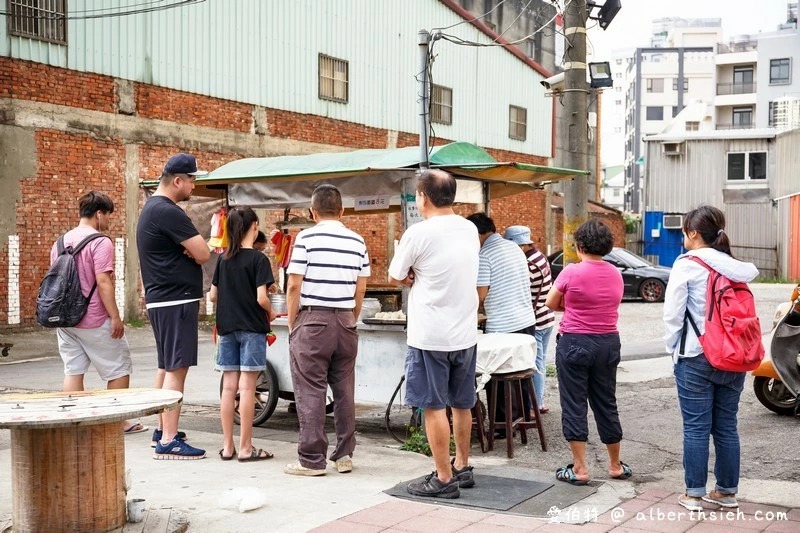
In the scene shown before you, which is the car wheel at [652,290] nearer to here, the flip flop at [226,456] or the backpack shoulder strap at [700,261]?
the flip flop at [226,456]

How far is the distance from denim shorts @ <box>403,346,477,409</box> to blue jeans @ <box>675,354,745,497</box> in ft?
4.40

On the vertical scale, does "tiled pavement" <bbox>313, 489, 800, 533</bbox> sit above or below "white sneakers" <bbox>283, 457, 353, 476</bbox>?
below

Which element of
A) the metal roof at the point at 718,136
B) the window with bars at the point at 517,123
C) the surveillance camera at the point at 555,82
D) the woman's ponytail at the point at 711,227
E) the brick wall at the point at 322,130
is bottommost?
the woman's ponytail at the point at 711,227

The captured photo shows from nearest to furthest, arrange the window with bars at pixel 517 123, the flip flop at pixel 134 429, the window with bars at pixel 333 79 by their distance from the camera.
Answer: the flip flop at pixel 134 429 < the window with bars at pixel 333 79 < the window with bars at pixel 517 123

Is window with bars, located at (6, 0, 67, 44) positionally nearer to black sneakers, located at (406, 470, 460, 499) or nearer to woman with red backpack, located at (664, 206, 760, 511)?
black sneakers, located at (406, 470, 460, 499)

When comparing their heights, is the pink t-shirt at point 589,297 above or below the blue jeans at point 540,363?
above

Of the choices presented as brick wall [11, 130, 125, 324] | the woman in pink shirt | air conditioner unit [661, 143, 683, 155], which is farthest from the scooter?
air conditioner unit [661, 143, 683, 155]

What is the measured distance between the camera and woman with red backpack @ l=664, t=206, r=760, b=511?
18.6 feet

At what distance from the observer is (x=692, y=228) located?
19.2 feet

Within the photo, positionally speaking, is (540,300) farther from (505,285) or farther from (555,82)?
(555,82)

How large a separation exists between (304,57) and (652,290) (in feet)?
36.2

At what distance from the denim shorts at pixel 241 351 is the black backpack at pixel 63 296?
1193 mm

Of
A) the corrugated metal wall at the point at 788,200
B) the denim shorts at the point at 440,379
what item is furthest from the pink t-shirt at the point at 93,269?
the corrugated metal wall at the point at 788,200

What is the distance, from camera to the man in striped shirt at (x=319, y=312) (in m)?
6.58
